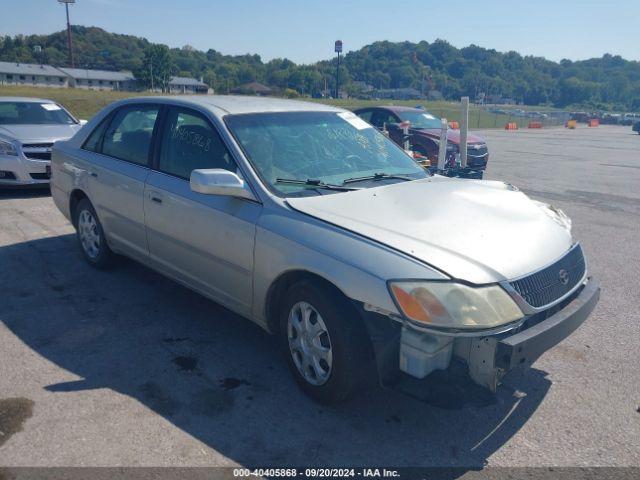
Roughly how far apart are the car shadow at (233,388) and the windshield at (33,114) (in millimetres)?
5862

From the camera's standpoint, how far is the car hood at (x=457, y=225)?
2.88 metres

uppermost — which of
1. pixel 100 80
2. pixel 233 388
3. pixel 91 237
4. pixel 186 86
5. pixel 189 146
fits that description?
pixel 100 80

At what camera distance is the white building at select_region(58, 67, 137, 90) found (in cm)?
9800

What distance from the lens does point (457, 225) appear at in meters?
3.24

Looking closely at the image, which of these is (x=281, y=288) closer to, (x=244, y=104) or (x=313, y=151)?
(x=313, y=151)

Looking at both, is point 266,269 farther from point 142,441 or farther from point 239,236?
point 142,441

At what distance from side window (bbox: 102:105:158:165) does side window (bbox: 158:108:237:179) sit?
254 millimetres

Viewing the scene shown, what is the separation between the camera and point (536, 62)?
479 ft

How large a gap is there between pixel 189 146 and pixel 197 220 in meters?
0.66

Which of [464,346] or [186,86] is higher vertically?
[186,86]

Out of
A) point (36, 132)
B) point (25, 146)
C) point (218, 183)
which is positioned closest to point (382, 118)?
point (36, 132)

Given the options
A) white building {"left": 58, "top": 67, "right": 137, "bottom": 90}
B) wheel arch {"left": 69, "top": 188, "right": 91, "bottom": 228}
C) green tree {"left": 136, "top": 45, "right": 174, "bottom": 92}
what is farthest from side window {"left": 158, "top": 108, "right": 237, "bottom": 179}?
white building {"left": 58, "top": 67, "right": 137, "bottom": 90}

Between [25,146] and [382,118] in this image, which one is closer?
[25,146]

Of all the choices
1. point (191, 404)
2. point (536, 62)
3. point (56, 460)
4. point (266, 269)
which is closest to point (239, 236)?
point (266, 269)
